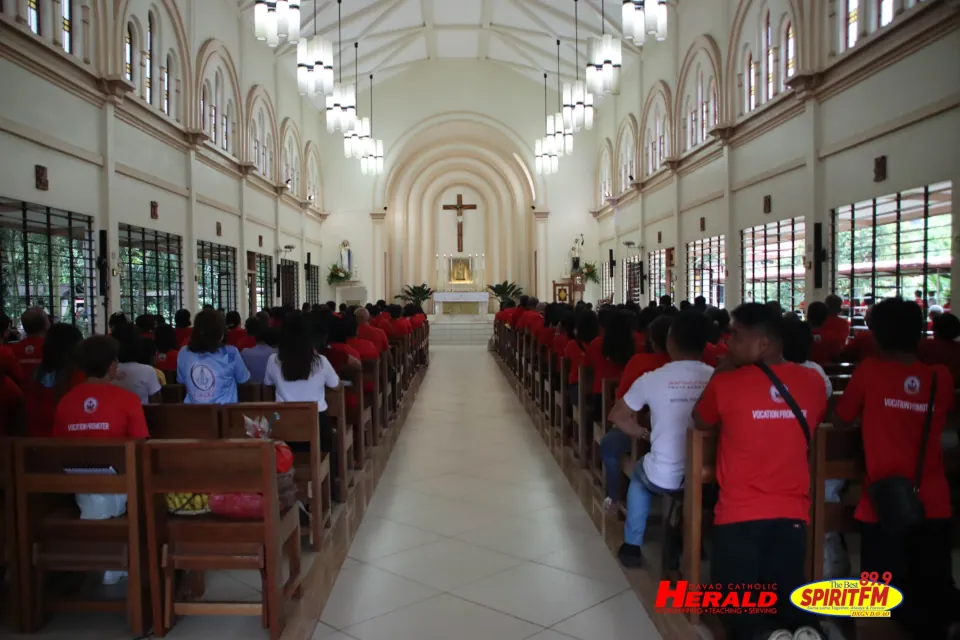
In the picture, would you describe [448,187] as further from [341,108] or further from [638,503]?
[638,503]

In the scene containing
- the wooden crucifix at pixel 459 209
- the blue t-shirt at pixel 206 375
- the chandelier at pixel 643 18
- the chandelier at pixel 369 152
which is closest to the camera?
the blue t-shirt at pixel 206 375

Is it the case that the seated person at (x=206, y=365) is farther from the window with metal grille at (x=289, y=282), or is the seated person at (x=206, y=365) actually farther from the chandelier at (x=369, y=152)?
the window with metal grille at (x=289, y=282)

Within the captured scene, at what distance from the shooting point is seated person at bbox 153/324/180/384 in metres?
5.64

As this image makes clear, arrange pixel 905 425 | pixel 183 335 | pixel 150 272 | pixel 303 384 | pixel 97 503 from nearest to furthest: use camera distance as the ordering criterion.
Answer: pixel 905 425 < pixel 97 503 < pixel 303 384 < pixel 183 335 < pixel 150 272

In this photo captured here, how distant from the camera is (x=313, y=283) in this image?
22578 mm

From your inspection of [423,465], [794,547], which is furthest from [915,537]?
[423,465]

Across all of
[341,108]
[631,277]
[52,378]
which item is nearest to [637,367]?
[52,378]

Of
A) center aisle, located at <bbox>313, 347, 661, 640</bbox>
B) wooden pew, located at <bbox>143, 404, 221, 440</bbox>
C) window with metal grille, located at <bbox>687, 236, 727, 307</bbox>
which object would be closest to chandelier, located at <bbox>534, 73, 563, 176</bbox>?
window with metal grille, located at <bbox>687, 236, 727, 307</bbox>

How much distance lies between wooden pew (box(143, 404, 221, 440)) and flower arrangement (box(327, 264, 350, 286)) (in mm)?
19494

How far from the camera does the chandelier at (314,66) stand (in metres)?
10.5

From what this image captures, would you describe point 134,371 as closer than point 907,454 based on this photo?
No

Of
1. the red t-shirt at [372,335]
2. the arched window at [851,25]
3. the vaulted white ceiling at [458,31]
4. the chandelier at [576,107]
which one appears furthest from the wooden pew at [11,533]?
the vaulted white ceiling at [458,31]

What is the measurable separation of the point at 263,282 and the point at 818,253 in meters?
12.6

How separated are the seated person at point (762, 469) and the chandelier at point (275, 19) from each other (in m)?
7.06
